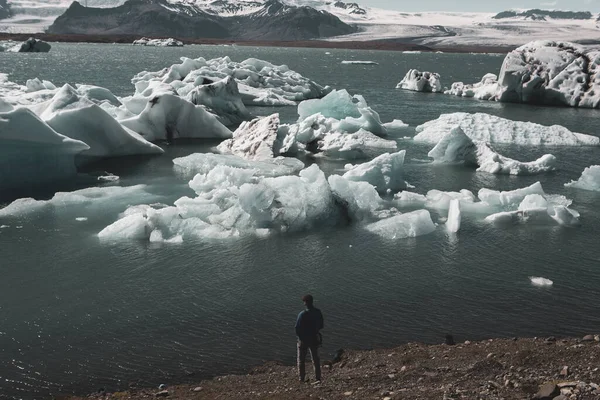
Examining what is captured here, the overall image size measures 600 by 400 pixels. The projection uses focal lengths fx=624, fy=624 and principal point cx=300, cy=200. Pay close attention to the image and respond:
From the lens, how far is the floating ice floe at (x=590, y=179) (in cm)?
2388

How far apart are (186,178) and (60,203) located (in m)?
5.48

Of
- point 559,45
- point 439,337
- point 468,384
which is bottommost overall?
point 439,337

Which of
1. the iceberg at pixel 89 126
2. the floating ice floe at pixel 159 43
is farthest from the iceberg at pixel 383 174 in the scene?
the floating ice floe at pixel 159 43

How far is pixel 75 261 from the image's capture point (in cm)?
1619

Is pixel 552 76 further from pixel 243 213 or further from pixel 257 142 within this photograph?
pixel 243 213

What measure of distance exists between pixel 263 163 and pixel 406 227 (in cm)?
994

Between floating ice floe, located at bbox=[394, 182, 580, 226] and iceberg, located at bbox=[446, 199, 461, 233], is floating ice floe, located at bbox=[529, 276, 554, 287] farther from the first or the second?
floating ice floe, located at bbox=[394, 182, 580, 226]

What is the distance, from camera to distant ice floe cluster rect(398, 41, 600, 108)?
171 ft

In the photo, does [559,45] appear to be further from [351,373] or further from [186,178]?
[351,373]

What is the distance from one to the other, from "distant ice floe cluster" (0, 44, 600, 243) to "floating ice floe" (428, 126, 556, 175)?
0.05 metres

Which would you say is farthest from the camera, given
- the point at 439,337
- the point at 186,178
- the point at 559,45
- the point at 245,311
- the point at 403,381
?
the point at 559,45

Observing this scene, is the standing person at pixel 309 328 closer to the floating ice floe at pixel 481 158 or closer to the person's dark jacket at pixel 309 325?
the person's dark jacket at pixel 309 325

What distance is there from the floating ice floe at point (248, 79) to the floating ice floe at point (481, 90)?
569 inches

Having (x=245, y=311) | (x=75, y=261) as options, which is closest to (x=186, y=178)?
(x=75, y=261)
